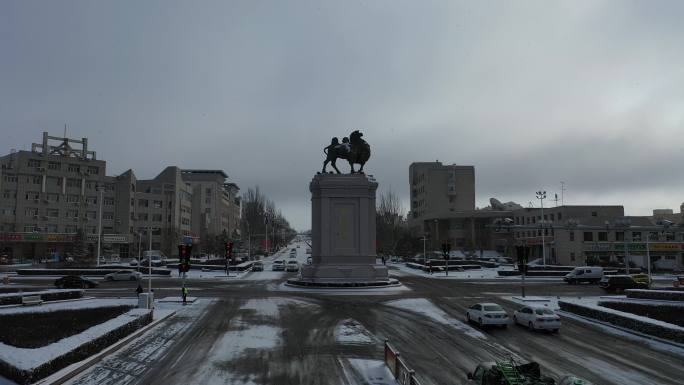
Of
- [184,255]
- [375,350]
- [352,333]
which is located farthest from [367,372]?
[184,255]

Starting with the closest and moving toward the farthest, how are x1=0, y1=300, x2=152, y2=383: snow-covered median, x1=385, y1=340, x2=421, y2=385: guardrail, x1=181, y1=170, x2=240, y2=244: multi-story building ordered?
1. x1=385, y1=340, x2=421, y2=385: guardrail
2. x1=0, y1=300, x2=152, y2=383: snow-covered median
3. x1=181, y1=170, x2=240, y2=244: multi-story building

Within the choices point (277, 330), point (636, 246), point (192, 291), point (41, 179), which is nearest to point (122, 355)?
point (277, 330)

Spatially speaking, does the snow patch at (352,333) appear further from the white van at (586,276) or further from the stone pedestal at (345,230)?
the white van at (586,276)

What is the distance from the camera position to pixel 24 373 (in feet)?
43.1

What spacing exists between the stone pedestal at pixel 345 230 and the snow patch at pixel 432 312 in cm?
999

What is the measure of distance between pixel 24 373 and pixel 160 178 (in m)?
114

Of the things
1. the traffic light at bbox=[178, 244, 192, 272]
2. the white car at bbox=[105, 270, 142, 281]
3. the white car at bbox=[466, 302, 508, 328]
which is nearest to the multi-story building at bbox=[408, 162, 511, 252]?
the white car at bbox=[105, 270, 142, 281]

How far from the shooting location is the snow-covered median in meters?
13.4

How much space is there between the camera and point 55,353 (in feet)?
48.5

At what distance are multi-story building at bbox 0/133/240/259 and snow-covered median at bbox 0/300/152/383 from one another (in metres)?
67.6

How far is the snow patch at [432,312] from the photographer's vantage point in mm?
23739

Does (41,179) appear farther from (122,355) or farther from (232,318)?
(122,355)

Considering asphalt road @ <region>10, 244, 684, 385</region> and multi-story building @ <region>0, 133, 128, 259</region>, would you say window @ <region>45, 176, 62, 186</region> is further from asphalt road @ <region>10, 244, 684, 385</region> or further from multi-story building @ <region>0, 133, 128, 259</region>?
asphalt road @ <region>10, 244, 684, 385</region>

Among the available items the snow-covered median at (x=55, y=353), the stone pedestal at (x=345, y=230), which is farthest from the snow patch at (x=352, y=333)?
the stone pedestal at (x=345, y=230)
